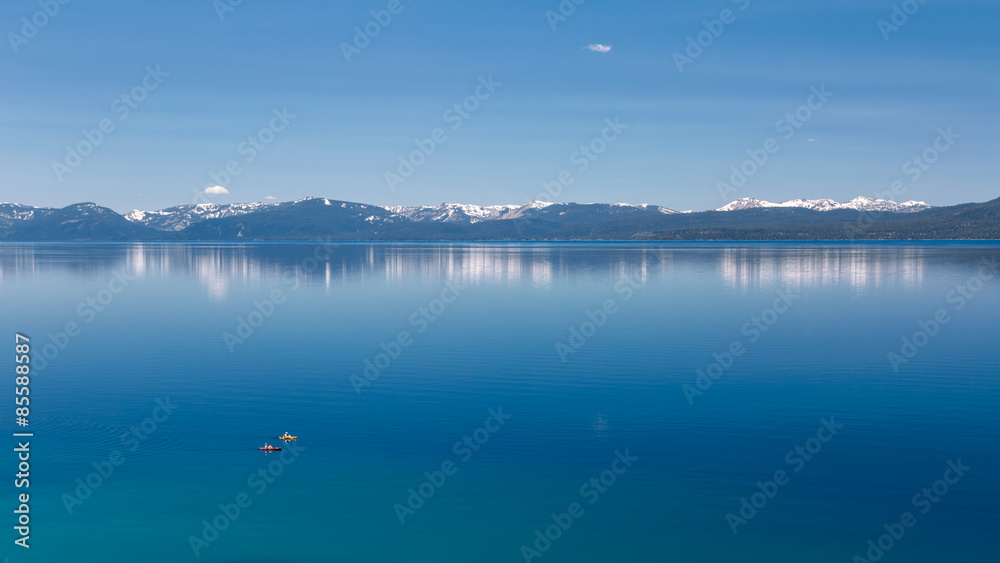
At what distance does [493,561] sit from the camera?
15352 millimetres

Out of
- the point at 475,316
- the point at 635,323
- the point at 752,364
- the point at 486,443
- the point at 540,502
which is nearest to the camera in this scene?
the point at 540,502

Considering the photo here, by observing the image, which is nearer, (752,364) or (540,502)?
(540,502)

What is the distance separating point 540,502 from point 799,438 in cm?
921

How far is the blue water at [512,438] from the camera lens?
16.1m

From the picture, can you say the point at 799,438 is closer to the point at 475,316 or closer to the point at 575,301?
the point at 475,316

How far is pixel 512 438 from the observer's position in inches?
873

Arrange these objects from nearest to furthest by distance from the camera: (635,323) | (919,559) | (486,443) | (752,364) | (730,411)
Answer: (919,559) < (486,443) < (730,411) < (752,364) < (635,323)

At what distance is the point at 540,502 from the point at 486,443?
445 cm

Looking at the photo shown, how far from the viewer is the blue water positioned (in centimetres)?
1612

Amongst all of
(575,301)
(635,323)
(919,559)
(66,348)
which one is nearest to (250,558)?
(919,559)

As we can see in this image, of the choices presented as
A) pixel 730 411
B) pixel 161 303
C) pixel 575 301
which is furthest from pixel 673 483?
pixel 161 303

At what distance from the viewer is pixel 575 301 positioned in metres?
59.6

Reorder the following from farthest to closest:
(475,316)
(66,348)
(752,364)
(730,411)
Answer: (475,316) → (66,348) → (752,364) → (730,411)

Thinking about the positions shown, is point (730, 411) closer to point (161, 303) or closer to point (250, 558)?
point (250, 558)
